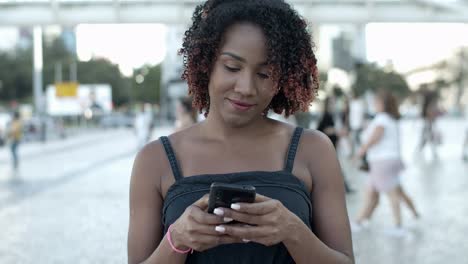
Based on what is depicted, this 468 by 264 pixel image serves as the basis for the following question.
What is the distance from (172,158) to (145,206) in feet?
0.50

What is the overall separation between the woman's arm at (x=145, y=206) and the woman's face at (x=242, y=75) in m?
0.24

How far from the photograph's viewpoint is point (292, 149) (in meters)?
1.93

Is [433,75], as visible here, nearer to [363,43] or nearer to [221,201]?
[363,43]

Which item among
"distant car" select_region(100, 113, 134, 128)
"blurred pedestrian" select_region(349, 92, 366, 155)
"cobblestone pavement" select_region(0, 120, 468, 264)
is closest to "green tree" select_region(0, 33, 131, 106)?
"distant car" select_region(100, 113, 134, 128)

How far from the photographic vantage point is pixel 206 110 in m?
2.15

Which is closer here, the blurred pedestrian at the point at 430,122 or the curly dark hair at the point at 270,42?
the curly dark hair at the point at 270,42

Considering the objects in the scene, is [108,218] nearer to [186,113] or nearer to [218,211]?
[186,113]

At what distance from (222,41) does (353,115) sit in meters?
15.8

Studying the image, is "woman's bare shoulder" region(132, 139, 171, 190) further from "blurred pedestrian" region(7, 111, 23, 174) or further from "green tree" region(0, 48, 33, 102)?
"green tree" region(0, 48, 33, 102)

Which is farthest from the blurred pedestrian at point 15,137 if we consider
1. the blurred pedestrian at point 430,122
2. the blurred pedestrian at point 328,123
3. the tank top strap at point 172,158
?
the tank top strap at point 172,158

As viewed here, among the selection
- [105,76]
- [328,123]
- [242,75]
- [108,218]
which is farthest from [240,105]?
[105,76]

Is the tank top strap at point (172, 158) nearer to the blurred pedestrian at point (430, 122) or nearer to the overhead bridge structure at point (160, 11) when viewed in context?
the overhead bridge structure at point (160, 11)

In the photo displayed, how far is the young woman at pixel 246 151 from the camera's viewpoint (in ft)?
6.02

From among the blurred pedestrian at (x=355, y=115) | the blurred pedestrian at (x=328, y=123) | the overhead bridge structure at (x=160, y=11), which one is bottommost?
the blurred pedestrian at (x=355, y=115)
